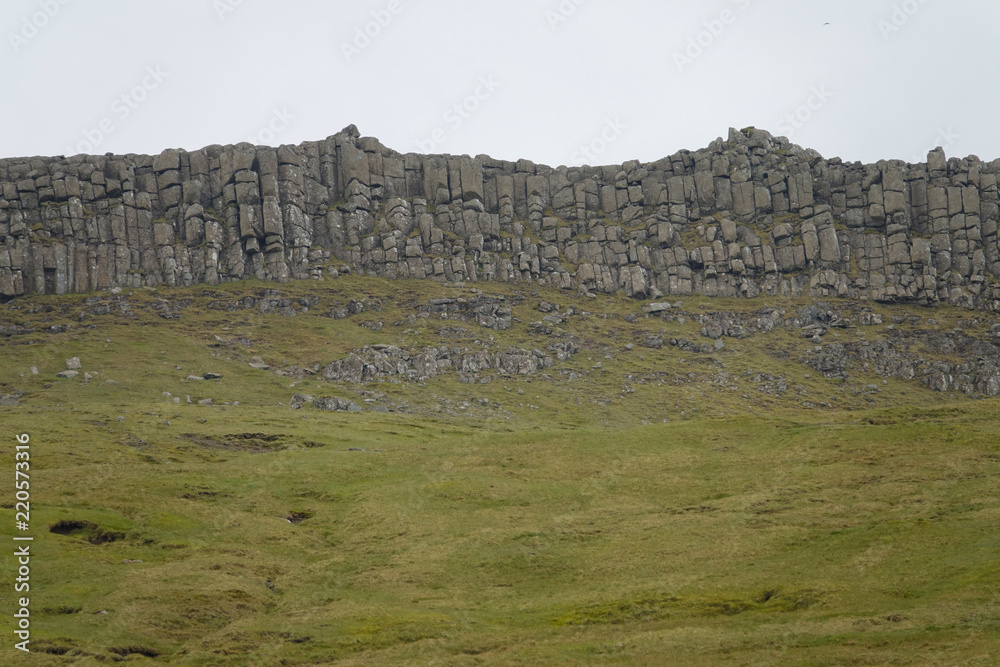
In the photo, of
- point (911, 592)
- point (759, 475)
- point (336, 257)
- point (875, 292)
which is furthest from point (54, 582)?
point (875, 292)

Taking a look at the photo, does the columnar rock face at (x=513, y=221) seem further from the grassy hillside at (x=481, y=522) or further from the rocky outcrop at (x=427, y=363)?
the grassy hillside at (x=481, y=522)

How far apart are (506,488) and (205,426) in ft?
123

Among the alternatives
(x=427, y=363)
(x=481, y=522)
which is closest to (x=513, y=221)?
(x=427, y=363)

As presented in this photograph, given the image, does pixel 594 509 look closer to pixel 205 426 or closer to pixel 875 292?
pixel 205 426

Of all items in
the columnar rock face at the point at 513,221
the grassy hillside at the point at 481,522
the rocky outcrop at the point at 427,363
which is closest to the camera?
the grassy hillside at the point at 481,522

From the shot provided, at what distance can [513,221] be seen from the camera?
16525 centimetres

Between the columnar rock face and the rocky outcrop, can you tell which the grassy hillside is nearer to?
the rocky outcrop

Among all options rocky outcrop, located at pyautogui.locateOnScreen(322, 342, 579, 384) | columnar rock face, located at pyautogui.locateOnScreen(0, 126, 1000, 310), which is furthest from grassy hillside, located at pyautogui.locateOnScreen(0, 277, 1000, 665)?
columnar rock face, located at pyautogui.locateOnScreen(0, 126, 1000, 310)

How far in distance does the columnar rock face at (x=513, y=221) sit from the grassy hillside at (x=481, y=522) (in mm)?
35043

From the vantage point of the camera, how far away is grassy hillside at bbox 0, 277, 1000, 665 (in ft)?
122

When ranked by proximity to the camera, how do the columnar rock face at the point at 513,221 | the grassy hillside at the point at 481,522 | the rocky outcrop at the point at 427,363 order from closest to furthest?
the grassy hillside at the point at 481,522 → the rocky outcrop at the point at 427,363 → the columnar rock face at the point at 513,221

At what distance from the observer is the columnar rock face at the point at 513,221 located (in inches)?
5886

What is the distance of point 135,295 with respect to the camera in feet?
464

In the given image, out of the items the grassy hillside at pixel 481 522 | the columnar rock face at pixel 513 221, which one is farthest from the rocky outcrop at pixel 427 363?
the columnar rock face at pixel 513 221
